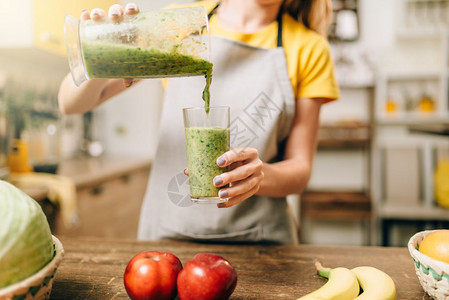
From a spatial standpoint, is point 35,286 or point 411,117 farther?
point 411,117

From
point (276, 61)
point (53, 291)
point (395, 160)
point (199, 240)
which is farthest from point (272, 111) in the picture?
point (395, 160)

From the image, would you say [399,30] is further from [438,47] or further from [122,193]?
[122,193]

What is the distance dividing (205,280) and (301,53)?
85cm

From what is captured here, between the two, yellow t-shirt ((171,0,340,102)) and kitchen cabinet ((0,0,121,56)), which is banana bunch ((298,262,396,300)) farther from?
kitchen cabinet ((0,0,121,56))

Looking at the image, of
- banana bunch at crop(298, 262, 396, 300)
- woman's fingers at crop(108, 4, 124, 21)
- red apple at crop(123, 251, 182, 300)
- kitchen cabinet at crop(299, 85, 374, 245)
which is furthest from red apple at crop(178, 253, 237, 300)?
kitchen cabinet at crop(299, 85, 374, 245)

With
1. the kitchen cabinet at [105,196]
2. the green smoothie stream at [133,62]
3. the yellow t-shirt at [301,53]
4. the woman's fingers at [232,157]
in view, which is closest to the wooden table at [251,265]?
the woman's fingers at [232,157]

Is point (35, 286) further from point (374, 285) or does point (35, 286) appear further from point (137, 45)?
point (374, 285)

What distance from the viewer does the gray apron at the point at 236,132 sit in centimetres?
126

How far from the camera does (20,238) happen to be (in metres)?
0.65

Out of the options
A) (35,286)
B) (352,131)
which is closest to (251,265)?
(35,286)

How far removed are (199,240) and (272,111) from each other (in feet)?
1.48

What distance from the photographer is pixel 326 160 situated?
4.00 metres

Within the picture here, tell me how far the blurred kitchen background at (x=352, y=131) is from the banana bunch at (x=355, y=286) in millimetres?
1970

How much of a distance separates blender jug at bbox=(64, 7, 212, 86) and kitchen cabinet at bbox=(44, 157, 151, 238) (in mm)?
1352
